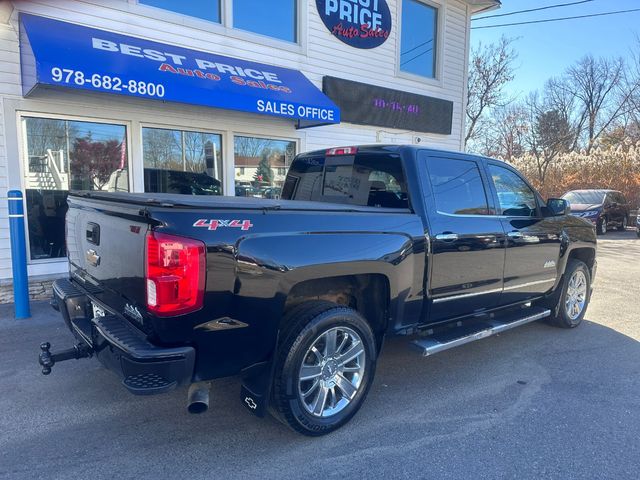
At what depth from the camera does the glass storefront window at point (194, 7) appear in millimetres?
7398

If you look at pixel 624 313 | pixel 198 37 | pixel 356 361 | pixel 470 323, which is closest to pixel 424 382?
pixel 470 323

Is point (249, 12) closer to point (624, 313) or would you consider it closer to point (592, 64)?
point (624, 313)

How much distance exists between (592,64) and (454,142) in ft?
130

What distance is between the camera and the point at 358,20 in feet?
31.8

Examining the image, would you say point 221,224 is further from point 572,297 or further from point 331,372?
point 572,297

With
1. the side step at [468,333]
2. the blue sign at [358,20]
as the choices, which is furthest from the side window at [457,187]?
the blue sign at [358,20]

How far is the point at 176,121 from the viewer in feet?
24.8

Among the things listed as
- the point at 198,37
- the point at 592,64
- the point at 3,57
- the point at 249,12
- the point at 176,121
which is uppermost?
the point at 592,64

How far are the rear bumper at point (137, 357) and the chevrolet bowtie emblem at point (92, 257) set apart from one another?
0.40 m

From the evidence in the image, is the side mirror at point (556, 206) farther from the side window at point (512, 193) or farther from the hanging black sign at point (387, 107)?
the hanging black sign at point (387, 107)

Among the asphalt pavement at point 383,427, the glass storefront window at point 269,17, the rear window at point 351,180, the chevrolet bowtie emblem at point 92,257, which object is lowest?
the asphalt pavement at point 383,427

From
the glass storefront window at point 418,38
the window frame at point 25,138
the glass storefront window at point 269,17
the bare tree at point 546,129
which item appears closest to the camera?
the window frame at point 25,138

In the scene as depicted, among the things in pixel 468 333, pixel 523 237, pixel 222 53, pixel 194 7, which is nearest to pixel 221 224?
pixel 468 333

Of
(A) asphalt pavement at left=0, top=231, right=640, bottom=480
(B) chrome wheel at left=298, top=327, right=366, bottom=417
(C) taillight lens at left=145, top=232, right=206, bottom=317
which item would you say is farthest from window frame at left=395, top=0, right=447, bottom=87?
(C) taillight lens at left=145, top=232, right=206, bottom=317
